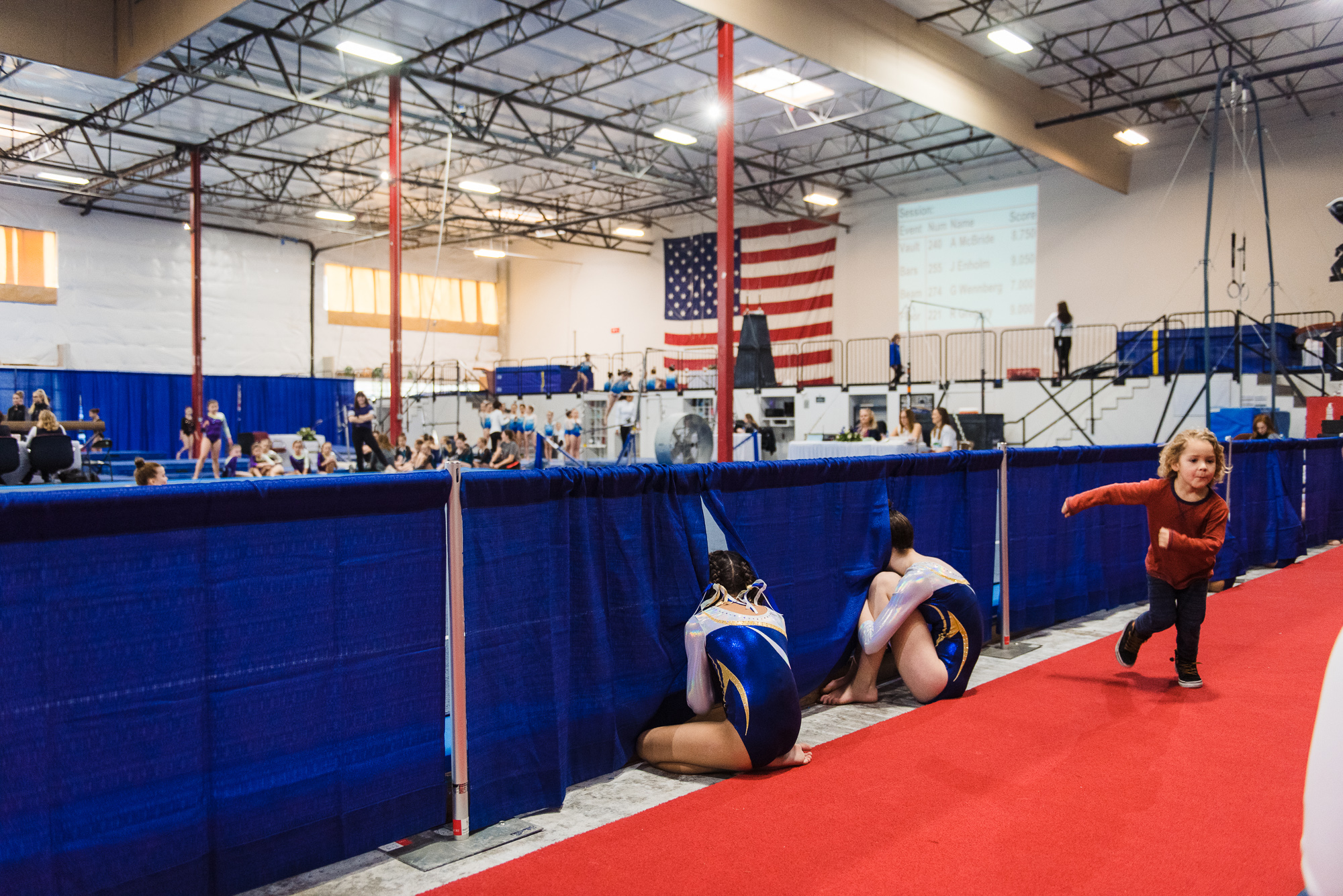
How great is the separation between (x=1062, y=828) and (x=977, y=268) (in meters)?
24.6

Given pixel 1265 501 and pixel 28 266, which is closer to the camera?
pixel 1265 501

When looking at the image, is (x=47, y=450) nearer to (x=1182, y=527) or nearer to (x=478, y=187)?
(x=1182, y=527)

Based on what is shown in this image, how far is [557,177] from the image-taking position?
2923cm

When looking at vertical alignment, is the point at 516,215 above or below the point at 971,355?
above

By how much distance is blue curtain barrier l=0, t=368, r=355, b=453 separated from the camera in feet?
91.8

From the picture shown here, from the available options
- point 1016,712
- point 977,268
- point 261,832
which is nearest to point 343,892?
point 261,832

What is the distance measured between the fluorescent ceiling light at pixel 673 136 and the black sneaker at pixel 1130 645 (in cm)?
1871

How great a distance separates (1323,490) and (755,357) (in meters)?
15.9

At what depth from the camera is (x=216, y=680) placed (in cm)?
300

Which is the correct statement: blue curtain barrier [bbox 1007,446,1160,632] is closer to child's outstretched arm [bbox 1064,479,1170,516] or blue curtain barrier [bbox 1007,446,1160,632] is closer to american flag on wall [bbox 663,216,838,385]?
child's outstretched arm [bbox 1064,479,1170,516]

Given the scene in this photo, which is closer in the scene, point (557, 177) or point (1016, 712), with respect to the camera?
point (1016, 712)

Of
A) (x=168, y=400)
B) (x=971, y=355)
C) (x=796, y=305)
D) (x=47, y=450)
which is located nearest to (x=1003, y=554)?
(x=47, y=450)

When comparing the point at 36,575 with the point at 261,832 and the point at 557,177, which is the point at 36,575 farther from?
the point at 557,177

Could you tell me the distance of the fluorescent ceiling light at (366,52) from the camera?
54.1ft
